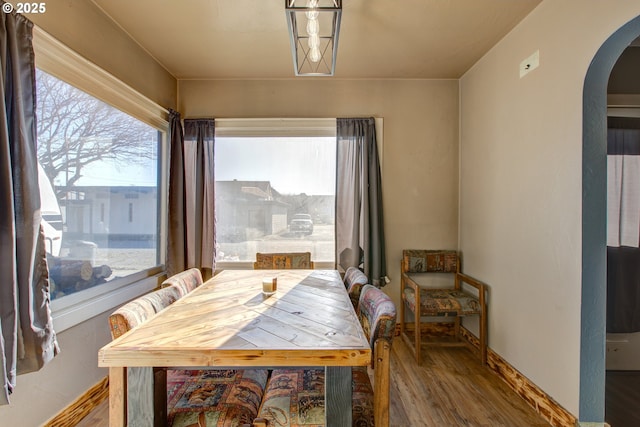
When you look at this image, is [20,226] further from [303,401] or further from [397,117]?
[397,117]

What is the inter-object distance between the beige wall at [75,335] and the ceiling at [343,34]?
0.16 m

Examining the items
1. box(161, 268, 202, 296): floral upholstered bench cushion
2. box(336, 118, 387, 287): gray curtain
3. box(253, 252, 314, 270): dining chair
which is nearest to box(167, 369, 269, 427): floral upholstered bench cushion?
box(161, 268, 202, 296): floral upholstered bench cushion

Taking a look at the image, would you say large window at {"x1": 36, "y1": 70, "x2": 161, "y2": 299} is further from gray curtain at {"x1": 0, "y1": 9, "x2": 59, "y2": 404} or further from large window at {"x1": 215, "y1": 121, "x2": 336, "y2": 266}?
large window at {"x1": 215, "y1": 121, "x2": 336, "y2": 266}

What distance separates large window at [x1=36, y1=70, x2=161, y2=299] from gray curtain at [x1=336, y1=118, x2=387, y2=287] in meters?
1.87

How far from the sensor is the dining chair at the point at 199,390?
1178mm

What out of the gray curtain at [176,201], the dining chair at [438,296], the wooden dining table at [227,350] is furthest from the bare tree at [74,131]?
the dining chair at [438,296]

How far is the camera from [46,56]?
1682 millimetres

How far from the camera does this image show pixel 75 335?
74.0 inches

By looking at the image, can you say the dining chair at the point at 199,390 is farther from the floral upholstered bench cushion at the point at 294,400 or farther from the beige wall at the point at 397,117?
the beige wall at the point at 397,117

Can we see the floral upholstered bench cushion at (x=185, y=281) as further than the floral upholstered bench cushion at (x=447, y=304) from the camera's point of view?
No

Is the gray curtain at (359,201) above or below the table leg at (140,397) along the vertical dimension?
above

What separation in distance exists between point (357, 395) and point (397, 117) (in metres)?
2.70

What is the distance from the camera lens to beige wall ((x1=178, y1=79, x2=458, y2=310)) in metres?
3.15

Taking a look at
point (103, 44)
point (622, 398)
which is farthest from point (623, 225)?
point (103, 44)
